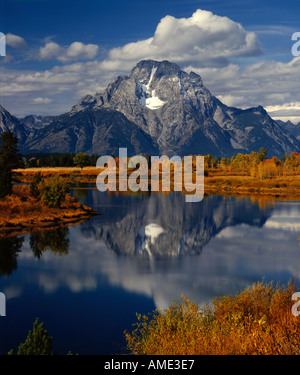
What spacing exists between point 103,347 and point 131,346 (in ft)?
5.09

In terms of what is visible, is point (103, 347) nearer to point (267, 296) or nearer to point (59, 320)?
point (59, 320)

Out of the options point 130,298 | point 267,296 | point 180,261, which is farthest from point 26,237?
point 267,296

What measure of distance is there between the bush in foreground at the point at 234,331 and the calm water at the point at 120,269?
320cm

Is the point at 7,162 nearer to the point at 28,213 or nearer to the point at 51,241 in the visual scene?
the point at 28,213

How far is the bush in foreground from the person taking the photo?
1334cm

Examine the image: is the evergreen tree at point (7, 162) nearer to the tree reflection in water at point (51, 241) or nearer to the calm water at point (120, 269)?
the tree reflection in water at point (51, 241)

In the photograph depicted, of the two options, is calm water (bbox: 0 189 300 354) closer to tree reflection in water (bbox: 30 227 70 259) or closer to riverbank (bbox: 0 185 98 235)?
tree reflection in water (bbox: 30 227 70 259)

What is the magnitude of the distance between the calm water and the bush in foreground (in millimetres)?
3204

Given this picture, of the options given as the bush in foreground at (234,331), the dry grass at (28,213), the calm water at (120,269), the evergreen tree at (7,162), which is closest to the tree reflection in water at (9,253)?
the calm water at (120,269)

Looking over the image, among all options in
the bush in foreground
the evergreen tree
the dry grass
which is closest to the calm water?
the bush in foreground

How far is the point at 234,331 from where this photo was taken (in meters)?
15.2

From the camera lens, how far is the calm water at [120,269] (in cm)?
2189

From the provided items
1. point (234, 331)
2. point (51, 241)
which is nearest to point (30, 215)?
point (51, 241)

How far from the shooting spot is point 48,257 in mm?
38062
